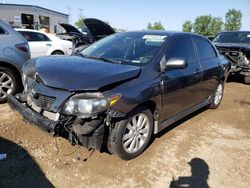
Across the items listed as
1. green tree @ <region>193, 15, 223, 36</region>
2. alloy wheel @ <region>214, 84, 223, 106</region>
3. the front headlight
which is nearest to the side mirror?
the front headlight

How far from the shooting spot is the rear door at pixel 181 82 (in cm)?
416

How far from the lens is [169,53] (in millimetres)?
4258

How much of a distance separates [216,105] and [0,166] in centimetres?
466

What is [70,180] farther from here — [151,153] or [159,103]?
[159,103]

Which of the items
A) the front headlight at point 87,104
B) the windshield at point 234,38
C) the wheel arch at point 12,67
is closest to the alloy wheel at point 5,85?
the wheel arch at point 12,67

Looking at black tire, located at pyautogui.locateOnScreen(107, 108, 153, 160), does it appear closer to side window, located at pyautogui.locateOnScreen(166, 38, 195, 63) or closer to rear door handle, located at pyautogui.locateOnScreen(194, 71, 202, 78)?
side window, located at pyautogui.locateOnScreen(166, 38, 195, 63)

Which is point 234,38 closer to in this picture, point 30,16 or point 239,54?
point 239,54

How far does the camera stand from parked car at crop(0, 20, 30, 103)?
18.4 feet

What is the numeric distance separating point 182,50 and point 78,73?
1.96m

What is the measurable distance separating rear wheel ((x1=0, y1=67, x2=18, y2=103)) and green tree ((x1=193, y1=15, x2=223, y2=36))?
39.3 meters

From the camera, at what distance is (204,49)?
217 inches

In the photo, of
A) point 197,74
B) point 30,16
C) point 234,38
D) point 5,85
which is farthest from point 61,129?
point 30,16

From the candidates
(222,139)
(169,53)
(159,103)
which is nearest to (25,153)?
(159,103)

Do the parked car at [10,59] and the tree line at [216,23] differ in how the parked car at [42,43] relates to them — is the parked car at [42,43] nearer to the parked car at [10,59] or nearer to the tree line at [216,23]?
the parked car at [10,59]
